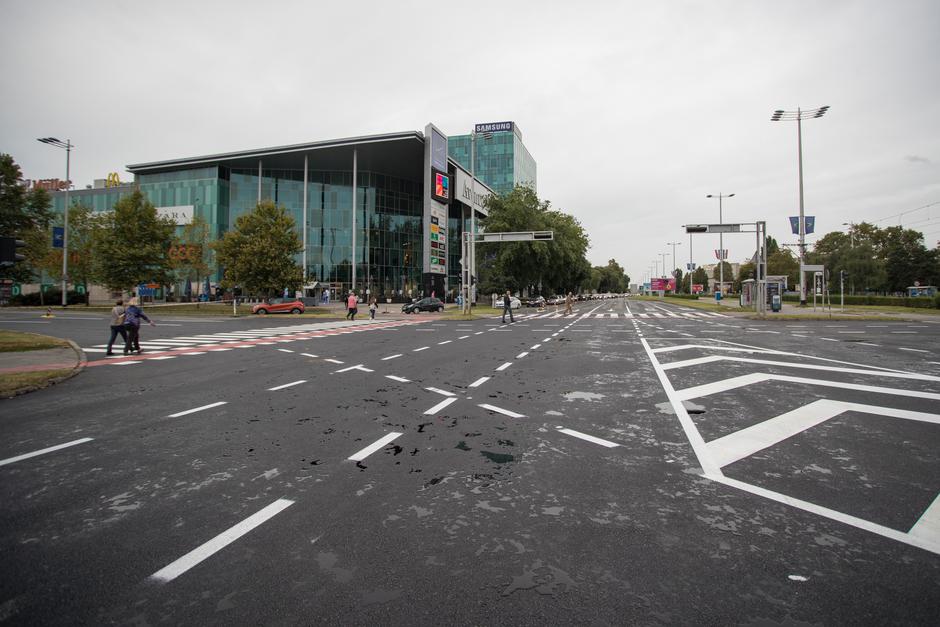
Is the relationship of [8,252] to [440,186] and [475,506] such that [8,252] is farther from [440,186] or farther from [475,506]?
[440,186]

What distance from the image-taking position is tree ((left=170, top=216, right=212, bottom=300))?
5106 centimetres

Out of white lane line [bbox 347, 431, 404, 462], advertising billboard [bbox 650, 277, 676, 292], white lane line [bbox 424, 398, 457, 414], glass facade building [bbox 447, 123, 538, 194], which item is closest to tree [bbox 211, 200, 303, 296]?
white lane line [bbox 424, 398, 457, 414]

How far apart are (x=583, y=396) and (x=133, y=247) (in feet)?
141

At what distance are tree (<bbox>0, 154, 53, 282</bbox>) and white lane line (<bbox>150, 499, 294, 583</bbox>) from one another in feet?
171

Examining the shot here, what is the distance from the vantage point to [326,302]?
53.7 m

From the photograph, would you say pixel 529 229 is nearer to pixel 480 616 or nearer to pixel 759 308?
pixel 759 308

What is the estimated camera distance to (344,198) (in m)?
60.8

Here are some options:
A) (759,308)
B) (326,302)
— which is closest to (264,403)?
(759,308)

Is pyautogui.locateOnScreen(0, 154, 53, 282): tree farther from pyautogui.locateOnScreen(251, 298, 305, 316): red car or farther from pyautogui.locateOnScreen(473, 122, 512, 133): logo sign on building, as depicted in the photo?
pyautogui.locateOnScreen(473, 122, 512, 133): logo sign on building

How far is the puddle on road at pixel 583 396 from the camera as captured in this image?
7445mm

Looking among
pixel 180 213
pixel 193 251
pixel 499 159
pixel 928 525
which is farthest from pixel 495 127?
pixel 928 525

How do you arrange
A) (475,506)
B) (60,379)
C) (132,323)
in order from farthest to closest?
1. (132,323)
2. (60,379)
3. (475,506)

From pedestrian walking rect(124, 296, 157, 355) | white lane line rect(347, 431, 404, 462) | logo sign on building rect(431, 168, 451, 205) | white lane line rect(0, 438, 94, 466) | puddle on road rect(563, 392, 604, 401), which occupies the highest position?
logo sign on building rect(431, 168, 451, 205)

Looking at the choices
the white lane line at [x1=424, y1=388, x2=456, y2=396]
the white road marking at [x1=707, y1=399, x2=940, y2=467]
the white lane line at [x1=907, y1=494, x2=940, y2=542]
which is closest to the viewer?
the white lane line at [x1=907, y1=494, x2=940, y2=542]
